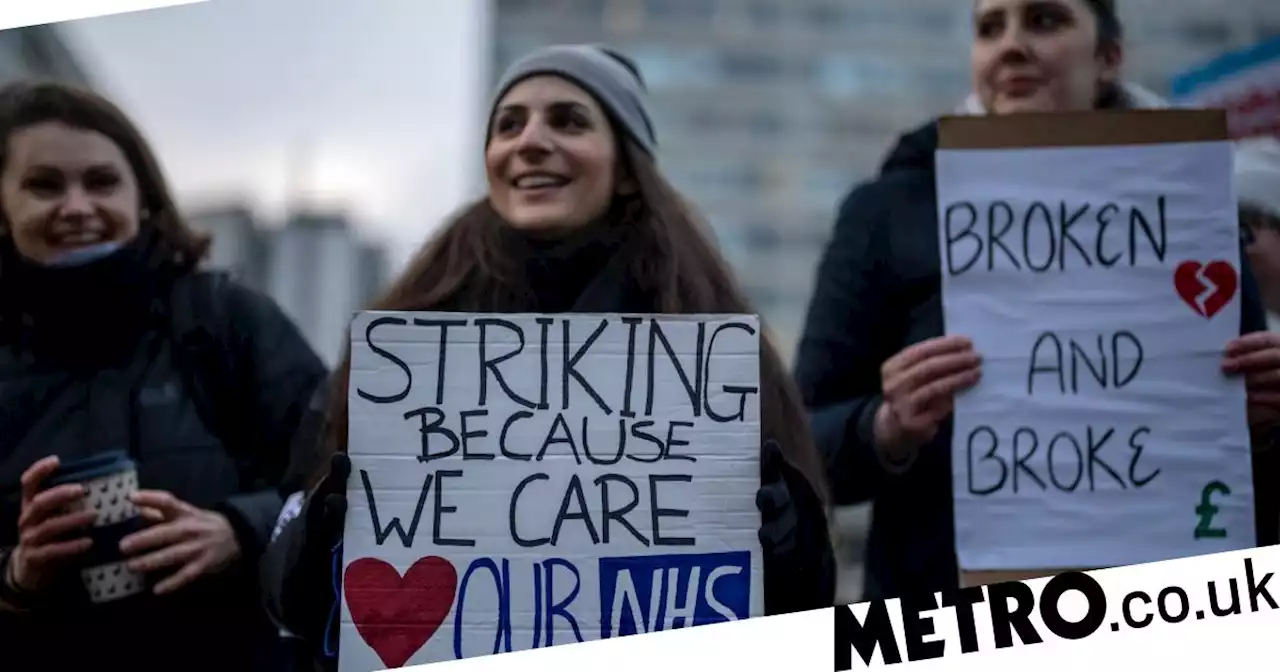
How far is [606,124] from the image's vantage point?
8.29ft

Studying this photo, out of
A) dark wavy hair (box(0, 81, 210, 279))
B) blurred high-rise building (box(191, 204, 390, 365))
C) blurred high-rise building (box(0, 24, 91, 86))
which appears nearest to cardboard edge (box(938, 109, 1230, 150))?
blurred high-rise building (box(191, 204, 390, 365))

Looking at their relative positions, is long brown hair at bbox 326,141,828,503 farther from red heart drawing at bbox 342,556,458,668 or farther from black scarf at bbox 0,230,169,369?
black scarf at bbox 0,230,169,369

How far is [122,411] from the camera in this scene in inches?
99.2

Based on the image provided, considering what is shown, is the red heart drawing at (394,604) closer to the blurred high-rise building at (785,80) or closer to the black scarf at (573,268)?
the black scarf at (573,268)

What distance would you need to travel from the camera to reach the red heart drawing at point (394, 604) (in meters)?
2.28

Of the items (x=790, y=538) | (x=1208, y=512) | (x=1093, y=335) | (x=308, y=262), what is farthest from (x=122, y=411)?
(x=1208, y=512)

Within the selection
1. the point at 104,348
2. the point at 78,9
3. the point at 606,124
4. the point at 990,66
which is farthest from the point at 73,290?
the point at 990,66

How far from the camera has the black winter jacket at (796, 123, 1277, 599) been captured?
255 centimetres

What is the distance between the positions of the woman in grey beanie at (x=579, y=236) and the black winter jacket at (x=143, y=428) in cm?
13

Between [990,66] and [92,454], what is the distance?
6.40ft

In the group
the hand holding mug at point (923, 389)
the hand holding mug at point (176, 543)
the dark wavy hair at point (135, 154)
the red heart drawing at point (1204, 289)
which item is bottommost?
the hand holding mug at point (176, 543)

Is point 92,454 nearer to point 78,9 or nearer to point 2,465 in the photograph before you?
point 2,465

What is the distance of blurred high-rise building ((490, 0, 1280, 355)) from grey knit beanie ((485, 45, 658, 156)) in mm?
47

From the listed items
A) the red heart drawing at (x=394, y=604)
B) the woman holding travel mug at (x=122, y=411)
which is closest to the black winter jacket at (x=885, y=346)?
the red heart drawing at (x=394, y=604)
